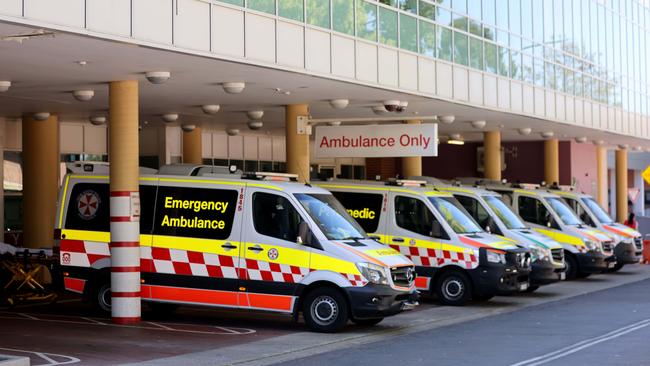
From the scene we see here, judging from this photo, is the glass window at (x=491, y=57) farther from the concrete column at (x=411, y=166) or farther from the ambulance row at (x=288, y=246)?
the ambulance row at (x=288, y=246)

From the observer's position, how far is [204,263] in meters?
17.5

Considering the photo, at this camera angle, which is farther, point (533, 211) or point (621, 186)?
point (621, 186)

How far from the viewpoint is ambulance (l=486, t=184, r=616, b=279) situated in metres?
27.3

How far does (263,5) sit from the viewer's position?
741 inches

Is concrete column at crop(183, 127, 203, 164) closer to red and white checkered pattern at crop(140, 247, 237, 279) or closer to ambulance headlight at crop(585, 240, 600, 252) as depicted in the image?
ambulance headlight at crop(585, 240, 600, 252)

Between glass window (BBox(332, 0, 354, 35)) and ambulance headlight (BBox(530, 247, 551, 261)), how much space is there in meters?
5.60

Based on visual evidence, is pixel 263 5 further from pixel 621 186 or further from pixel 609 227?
pixel 621 186

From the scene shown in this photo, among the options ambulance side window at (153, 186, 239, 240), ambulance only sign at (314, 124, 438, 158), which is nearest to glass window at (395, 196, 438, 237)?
ambulance only sign at (314, 124, 438, 158)

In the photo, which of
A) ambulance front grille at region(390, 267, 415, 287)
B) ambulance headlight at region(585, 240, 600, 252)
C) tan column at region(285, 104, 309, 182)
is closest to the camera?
ambulance front grille at region(390, 267, 415, 287)

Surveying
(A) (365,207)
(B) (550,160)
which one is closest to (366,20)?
(A) (365,207)

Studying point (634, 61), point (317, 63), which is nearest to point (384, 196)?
point (317, 63)

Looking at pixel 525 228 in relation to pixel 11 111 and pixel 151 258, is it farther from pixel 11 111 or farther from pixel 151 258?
pixel 11 111

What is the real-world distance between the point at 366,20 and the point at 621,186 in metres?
29.9

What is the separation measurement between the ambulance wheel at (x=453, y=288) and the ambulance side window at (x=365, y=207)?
1552mm
